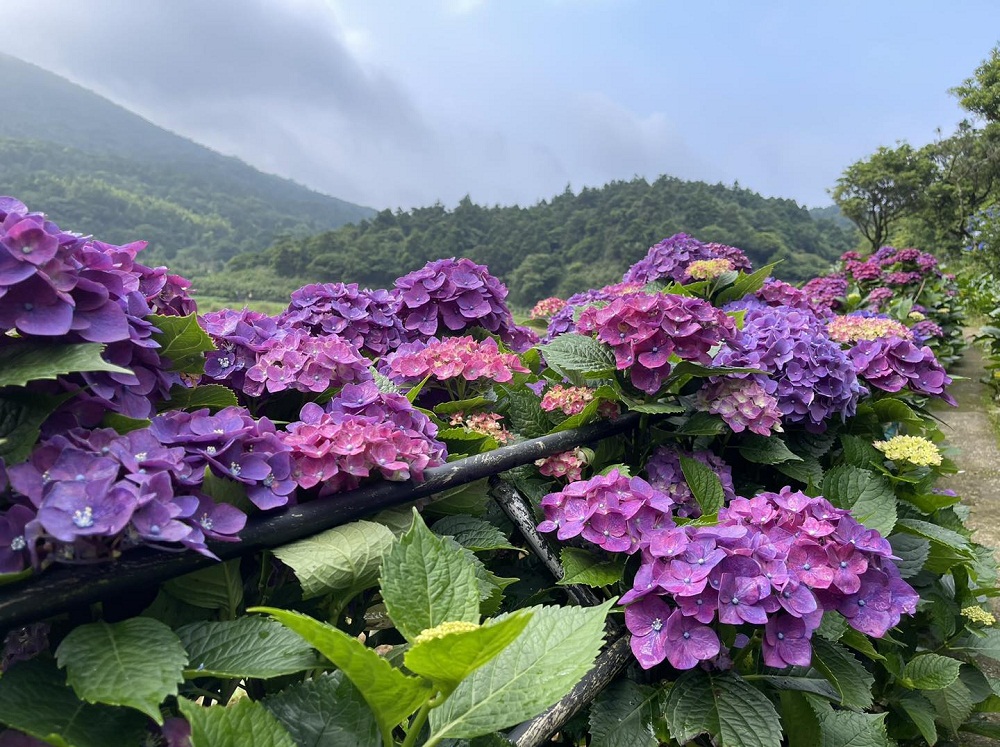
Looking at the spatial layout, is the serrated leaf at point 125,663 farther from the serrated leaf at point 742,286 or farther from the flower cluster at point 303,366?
the serrated leaf at point 742,286

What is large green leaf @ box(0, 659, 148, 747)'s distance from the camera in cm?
66

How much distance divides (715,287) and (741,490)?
1.03m

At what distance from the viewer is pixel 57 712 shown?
0.68 meters

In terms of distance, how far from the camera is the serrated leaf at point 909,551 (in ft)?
5.35

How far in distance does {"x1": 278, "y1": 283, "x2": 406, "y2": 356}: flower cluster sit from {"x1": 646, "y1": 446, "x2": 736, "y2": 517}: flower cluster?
0.93m

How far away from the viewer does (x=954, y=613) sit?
77.2 inches

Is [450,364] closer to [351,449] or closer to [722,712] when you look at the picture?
[351,449]

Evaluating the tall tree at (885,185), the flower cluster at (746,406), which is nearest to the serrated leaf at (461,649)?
the flower cluster at (746,406)

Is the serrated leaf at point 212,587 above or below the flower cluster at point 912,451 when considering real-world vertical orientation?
below

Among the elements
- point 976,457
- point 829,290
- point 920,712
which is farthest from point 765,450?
point 829,290

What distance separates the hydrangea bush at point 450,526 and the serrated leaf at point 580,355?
0.01m

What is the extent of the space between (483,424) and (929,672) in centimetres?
139

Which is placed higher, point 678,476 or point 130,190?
point 130,190

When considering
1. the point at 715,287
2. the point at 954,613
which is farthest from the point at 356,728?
the point at 715,287
